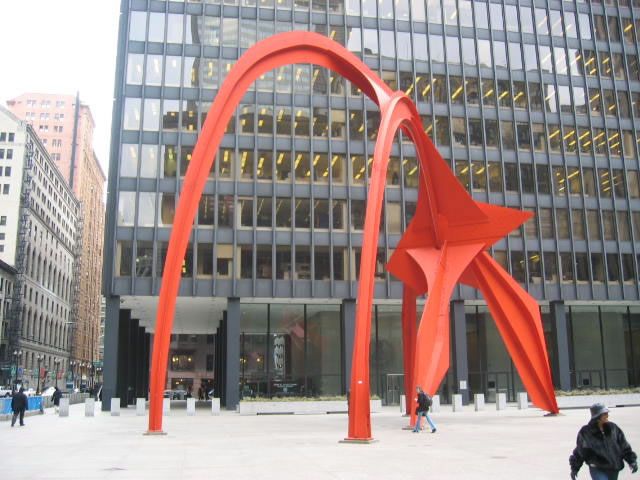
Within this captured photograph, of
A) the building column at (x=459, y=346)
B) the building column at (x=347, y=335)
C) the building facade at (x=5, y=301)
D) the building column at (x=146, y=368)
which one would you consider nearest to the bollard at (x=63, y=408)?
the building column at (x=347, y=335)

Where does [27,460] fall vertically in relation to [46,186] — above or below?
below

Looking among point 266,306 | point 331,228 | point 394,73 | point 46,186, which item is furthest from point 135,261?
point 46,186

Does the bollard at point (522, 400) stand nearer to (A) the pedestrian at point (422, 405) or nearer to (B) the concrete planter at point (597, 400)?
(B) the concrete planter at point (597, 400)

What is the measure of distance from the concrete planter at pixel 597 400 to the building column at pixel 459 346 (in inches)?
302

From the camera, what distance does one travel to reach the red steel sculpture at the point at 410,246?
648 inches

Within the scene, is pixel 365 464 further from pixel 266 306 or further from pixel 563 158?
pixel 563 158

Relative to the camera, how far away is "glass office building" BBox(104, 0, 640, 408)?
38.8 meters

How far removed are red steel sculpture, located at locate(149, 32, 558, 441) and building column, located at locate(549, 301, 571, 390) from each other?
18.9 meters

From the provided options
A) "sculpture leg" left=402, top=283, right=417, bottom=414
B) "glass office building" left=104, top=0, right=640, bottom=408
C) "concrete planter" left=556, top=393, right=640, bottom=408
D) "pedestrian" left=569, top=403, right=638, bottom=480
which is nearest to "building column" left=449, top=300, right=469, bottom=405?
"glass office building" left=104, top=0, right=640, bottom=408

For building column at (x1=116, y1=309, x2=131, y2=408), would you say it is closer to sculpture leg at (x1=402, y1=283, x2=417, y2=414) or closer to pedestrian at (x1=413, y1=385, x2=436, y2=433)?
sculpture leg at (x1=402, y1=283, x2=417, y2=414)

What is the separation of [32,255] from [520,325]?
89.7 m

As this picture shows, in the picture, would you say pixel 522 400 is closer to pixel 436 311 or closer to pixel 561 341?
pixel 561 341

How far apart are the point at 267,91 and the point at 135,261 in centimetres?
1354

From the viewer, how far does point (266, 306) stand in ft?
134
